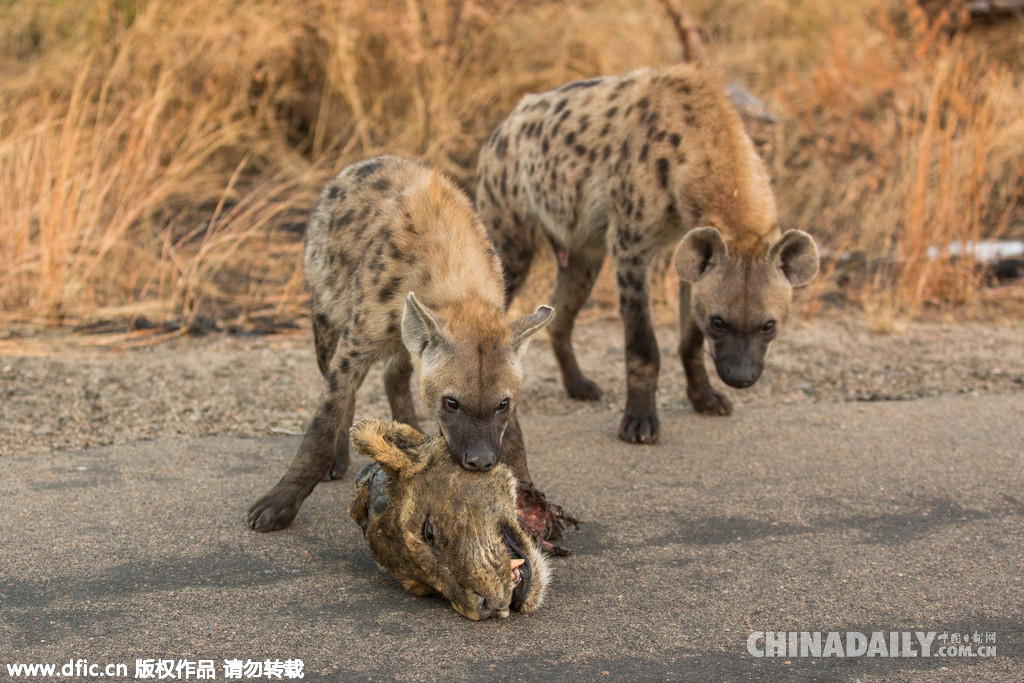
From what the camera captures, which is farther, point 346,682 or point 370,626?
point 370,626

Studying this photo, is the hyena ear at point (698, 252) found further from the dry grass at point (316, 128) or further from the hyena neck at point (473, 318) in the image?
the dry grass at point (316, 128)

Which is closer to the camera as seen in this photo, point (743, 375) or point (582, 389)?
point (743, 375)

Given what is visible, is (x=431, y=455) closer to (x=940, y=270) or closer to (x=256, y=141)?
(x=940, y=270)

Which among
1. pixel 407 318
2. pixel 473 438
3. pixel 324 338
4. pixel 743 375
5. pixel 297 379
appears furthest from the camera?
pixel 297 379

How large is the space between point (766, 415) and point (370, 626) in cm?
258

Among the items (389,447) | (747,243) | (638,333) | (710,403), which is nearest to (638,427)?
(638,333)

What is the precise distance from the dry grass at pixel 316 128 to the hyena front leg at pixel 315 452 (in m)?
2.58

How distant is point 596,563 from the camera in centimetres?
323

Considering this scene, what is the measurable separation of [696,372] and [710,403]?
6.5 inches

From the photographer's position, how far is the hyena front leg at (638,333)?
15.0 ft

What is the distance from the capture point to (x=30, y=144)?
5.99 meters

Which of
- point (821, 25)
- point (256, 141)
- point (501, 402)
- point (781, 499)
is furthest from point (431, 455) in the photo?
point (821, 25)

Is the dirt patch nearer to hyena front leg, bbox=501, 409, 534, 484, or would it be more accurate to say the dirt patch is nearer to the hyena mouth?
hyena front leg, bbox=501, 409, 534, 484

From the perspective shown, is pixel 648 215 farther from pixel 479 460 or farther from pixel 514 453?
pixel 479 460
